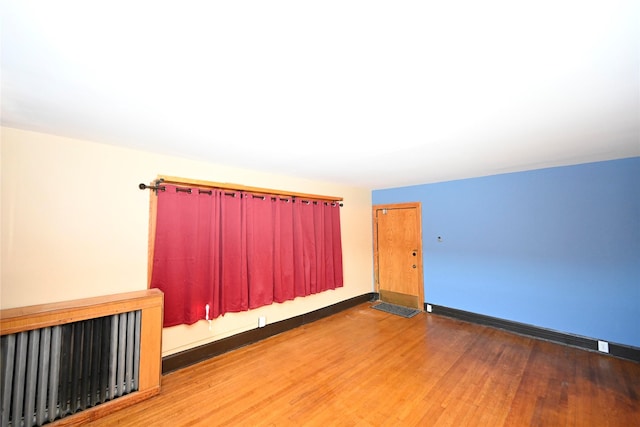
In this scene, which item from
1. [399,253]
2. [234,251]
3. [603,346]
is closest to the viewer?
[603,346]

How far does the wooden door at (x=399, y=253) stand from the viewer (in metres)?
4.53

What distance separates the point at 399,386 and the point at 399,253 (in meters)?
2.72

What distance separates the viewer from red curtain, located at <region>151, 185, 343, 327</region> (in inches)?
102

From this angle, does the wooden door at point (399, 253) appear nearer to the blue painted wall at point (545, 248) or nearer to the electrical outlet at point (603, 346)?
the blue painted wall at point (545, 248)

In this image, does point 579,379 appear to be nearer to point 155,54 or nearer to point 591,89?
point 591,89

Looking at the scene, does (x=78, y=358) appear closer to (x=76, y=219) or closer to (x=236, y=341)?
Result: (x=76, y=219)

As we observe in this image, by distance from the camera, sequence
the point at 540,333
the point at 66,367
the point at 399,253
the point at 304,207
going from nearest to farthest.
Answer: the point at 66,367, the point at 540,333, the point at 304,207, the point at 399,253

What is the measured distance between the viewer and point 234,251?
3.03m

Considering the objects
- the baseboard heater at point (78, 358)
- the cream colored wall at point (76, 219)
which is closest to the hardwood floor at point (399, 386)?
the baseboard heater at point (78, 358)

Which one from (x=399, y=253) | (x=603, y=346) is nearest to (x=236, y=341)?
(x=399, y=253)

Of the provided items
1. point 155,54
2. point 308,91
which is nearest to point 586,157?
point 308,91

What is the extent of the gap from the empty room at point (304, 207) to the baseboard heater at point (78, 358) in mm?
14

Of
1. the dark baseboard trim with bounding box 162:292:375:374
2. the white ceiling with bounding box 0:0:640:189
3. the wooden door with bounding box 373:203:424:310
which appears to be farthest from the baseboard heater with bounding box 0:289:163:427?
the wooden door with bounding box 373:203:424:310

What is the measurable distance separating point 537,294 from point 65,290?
209 inches
